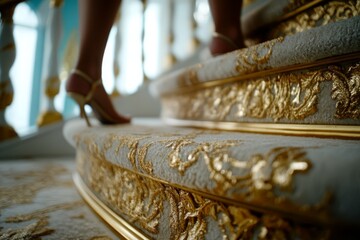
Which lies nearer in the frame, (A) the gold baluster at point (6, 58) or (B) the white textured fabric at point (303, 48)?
(B) the white textured fabric at point (303, 48)

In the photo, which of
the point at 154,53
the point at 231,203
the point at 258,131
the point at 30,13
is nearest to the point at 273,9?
the point at 258,131

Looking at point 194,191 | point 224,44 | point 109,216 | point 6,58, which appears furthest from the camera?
point 6,58

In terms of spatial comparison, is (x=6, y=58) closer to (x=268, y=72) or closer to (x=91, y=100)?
(x=91, y=100)

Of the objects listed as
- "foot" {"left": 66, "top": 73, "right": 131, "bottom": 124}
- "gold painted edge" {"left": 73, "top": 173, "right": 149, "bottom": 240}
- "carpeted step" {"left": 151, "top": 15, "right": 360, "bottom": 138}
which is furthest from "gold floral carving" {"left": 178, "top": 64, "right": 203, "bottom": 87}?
"gold painted edge" {"left": 73, "top": 173, "right": 149, "bottom": 240}

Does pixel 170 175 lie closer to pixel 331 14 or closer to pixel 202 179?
pixel 202 179

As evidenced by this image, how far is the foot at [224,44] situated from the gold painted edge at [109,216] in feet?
2.00

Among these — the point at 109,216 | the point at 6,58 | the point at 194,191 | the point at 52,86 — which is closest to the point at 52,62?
the point at 52,86

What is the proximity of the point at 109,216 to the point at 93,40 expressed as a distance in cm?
60

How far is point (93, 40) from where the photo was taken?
87 cm

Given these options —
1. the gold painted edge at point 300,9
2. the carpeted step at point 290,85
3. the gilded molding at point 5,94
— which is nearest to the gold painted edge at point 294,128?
the carpeted step at point 290,85

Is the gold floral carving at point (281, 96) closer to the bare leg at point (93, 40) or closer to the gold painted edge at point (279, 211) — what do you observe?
the gold painted edge at point (279, 211)

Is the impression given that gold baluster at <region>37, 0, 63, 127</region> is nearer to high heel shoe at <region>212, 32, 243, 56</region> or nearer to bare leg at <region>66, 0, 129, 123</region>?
bare leg at <region>66, 0, 129, 123</region>

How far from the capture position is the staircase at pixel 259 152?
235 millimetres

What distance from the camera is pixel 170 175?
0.38m
